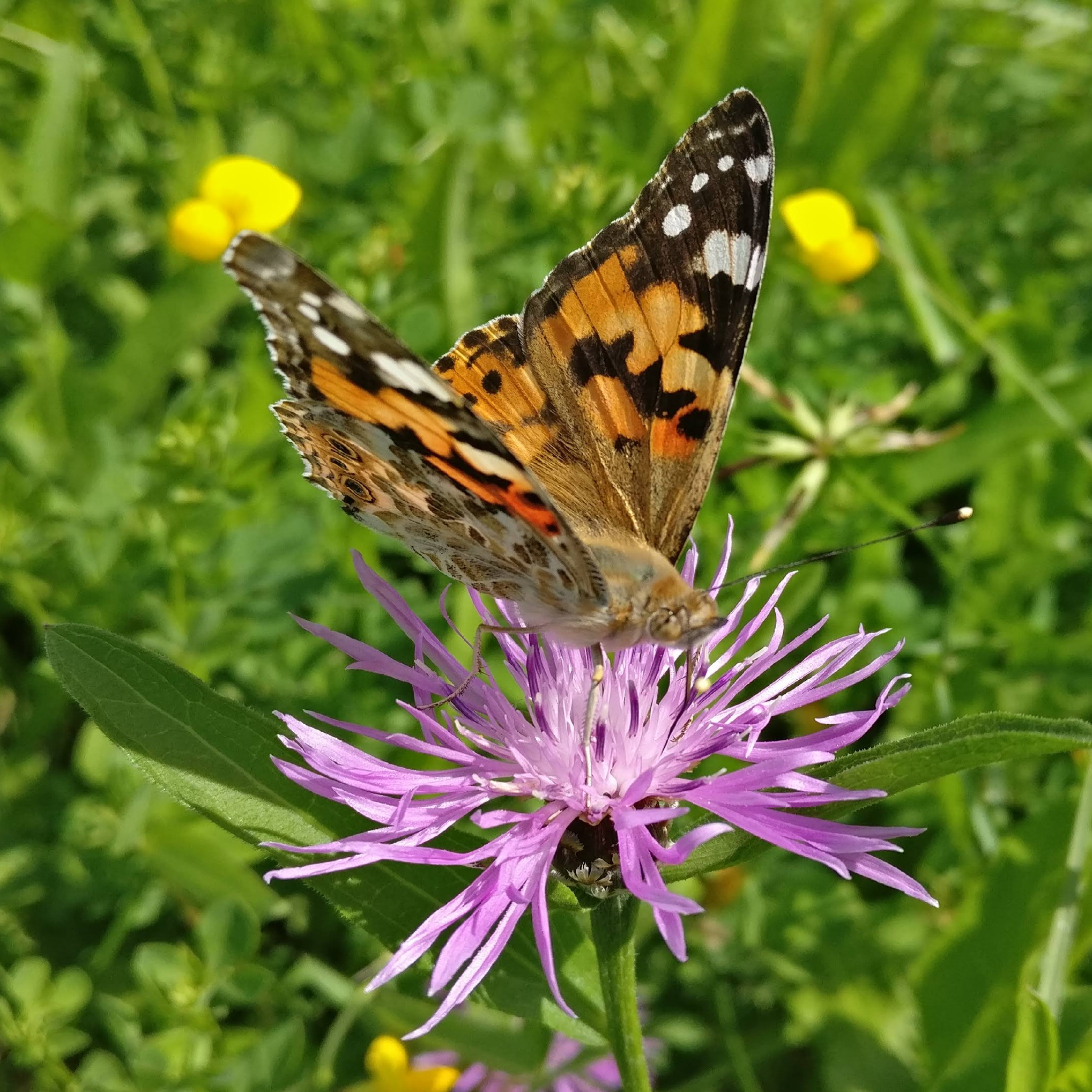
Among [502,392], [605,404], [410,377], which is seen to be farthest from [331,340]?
[605,404]

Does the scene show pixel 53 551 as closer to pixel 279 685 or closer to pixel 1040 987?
pixel 279 685

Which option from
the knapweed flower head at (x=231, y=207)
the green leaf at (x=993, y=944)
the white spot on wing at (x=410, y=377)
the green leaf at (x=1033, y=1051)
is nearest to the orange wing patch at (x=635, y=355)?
the white spot on wing at (x=410, y=377)

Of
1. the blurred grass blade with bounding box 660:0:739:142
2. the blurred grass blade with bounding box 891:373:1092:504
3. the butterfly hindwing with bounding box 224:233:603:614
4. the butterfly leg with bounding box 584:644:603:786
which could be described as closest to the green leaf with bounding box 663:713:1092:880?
the butterfly leg with bounding box 584:644:603:786

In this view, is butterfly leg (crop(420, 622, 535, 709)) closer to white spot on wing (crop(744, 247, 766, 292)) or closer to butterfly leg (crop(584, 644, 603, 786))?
butterfly leg (crop(584, 644, 603, 786))

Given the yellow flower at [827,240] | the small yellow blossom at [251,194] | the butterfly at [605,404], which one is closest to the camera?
the butterfly at [605,404]

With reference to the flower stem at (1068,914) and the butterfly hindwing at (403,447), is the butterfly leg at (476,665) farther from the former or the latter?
the flower stem at (1068,914)

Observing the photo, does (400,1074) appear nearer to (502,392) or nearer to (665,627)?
(665,627)

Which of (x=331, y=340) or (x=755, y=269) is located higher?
(x=755, y=269)

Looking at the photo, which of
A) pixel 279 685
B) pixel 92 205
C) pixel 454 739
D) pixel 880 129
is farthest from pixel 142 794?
pixel 880 129
